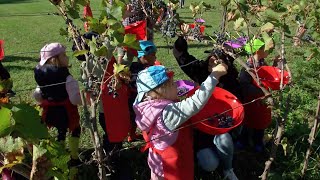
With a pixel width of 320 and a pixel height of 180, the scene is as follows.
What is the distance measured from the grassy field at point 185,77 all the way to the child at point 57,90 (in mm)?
188

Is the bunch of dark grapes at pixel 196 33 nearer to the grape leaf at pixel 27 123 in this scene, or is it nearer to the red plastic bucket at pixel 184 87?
the red plastic bucket at pixel 184 87

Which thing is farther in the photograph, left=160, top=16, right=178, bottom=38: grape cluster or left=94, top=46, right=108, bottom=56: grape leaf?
left=160, top=16, right=178, bottom=38: grape cluster

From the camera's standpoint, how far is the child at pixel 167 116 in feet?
6.63

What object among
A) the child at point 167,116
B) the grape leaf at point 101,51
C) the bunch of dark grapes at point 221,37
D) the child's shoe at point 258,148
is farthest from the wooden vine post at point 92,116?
the child's shoe at point 258,148

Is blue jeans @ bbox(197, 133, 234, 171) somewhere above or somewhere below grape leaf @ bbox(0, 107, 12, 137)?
below

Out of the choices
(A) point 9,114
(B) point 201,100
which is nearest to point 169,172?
(B) point 201,100

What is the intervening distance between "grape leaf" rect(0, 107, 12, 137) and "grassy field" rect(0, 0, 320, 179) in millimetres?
530

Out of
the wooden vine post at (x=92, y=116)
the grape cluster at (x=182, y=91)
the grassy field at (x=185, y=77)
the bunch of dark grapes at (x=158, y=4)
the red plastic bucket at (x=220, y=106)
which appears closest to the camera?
the wooden vine post at (x=92, y=116)

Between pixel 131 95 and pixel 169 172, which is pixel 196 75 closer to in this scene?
pixel 131 95

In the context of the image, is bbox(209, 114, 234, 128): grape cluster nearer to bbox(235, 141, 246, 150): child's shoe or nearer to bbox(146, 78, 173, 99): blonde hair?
bbox(146, 78, 173, 99): blonde hair

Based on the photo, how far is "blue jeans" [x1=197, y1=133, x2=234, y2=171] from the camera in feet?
8.58

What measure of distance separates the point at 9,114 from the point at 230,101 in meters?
1.89

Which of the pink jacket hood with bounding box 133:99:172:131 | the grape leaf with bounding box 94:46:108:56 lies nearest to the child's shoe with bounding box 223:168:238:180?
the pink jacket hood with bounding box 133:99:172:131

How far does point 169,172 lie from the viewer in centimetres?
222
